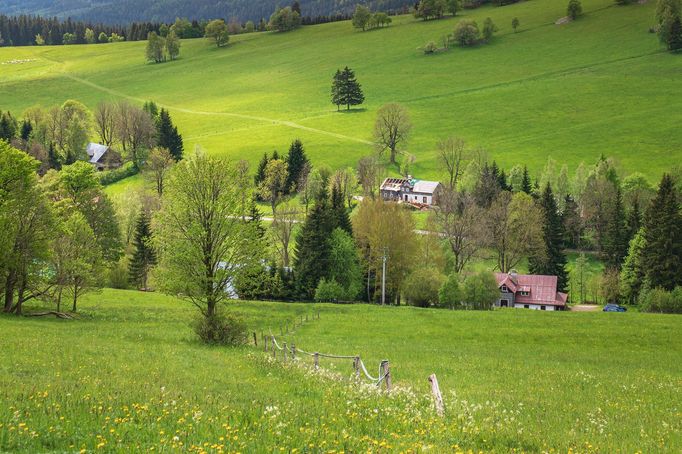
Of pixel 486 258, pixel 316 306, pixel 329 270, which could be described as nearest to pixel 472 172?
pixel 486 258

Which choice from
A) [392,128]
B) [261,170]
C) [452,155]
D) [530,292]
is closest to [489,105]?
[392,128]

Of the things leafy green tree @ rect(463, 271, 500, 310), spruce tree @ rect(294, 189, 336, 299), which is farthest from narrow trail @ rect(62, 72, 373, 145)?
leafy green tree @ rect(463, 271, 500, 310)

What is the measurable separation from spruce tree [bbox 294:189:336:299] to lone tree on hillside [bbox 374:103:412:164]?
60.5 meters

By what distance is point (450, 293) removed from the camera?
69562 millimetres

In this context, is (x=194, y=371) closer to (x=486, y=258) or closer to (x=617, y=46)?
(x=486, y=258)

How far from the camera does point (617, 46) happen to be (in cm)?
Answer: 18825

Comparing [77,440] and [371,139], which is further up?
[371,139]

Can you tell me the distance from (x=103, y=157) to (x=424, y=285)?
3789 inches

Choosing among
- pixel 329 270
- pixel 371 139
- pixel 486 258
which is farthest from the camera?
pixel 371 139

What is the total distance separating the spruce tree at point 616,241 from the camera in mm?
94188

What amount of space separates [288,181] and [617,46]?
12000 cm

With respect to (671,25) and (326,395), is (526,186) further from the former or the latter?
(326,395)

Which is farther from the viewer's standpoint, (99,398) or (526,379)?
(526,379)

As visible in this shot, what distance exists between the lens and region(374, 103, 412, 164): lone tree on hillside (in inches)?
5374
